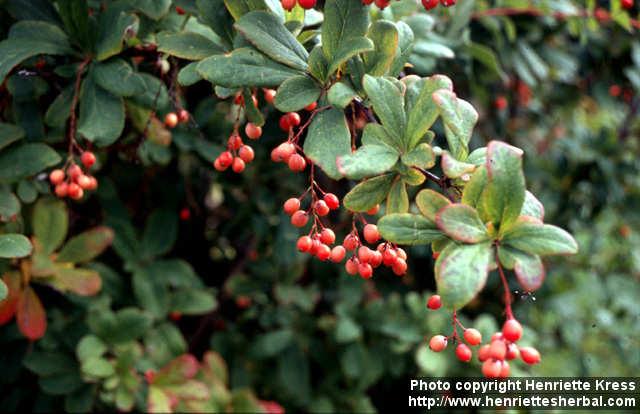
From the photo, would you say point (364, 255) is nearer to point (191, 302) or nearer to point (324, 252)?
point (324, 252)

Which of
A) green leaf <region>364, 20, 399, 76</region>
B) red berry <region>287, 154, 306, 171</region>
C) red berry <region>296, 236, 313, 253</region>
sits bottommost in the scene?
red berry <region>296, 236, 313, 253</region>

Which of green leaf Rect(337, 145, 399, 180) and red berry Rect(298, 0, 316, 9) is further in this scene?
red berry Rect(298, 0, 316, 9)

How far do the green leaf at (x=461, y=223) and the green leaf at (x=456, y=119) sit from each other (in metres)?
0.11

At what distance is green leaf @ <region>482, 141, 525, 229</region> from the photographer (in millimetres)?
Answer: 773

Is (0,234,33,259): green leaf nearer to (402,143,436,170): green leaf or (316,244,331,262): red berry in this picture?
(316,244,331,262): red berry

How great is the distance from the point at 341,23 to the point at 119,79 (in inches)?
18.0

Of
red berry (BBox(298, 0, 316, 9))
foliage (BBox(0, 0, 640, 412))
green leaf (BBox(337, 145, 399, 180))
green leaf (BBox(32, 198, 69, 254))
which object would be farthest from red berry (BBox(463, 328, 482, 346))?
green leaf (BBox(32, 198, 69, 254))

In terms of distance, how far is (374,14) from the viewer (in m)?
1.38

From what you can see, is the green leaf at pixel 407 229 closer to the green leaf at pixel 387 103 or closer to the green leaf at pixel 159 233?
the green leaf at pixel 387 103

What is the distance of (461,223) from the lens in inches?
30.3

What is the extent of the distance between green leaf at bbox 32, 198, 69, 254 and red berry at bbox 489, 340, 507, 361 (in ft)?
3.17

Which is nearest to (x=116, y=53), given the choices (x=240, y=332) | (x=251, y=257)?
(x=251, y=257)

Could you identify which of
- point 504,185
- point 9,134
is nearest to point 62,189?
point 9,134

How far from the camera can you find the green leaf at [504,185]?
77cm
